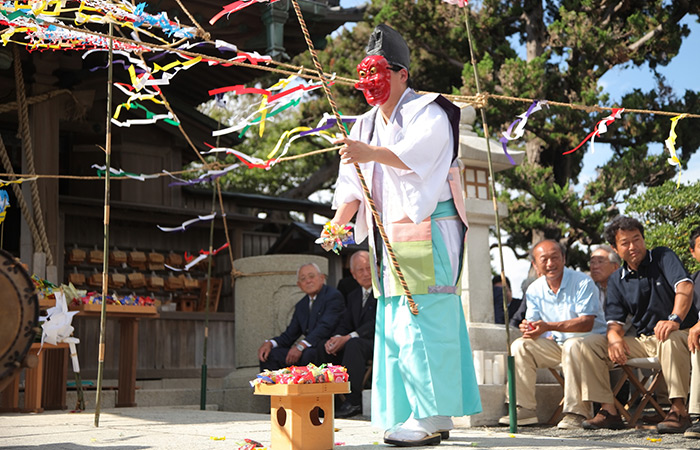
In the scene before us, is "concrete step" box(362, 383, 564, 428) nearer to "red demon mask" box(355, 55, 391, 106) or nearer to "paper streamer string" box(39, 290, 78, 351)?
"paper streamer string" box(39, 290, 78, 351)

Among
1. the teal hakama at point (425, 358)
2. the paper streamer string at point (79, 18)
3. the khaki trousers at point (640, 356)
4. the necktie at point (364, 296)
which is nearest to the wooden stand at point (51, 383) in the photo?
the necktie at point (364, 296)

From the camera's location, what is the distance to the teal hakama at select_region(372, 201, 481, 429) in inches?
143

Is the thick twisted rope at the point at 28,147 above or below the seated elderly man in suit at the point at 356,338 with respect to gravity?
above

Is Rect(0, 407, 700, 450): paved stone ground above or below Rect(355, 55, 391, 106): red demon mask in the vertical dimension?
below

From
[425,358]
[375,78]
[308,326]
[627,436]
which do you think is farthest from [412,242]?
[308,326]

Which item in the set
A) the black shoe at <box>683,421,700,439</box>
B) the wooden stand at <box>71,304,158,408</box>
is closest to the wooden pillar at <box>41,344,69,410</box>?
the wooden stand at <box>71,304,158,408</box>

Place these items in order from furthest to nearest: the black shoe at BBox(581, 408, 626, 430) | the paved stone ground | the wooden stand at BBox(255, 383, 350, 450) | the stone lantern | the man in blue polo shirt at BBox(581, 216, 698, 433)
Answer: the stone lantern < the black shoe at BBox(581, 408, 626, 430) < the man in blue polo shirt at BBox(581, 216, 698, 433) < the paved stone ground < the wooden stand at BBox(255, 383, 350, 450)

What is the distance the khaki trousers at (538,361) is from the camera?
5.34 metres

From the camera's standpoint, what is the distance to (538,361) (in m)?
5.67

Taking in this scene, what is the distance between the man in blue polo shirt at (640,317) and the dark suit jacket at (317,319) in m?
2.55

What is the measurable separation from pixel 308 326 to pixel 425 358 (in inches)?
151

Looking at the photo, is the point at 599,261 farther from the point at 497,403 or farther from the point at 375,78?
the point at 375,78

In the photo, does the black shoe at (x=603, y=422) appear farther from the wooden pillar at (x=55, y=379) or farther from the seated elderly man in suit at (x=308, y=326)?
the wooden pillar at (x=55, y=379)

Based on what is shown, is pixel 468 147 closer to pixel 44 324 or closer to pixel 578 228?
pixel 44 324
